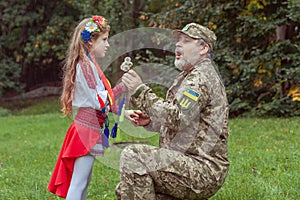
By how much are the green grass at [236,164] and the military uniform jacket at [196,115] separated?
0.85 m

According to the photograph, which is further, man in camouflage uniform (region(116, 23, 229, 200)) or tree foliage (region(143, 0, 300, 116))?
tree foliage (region(143, 0, 300, 116))

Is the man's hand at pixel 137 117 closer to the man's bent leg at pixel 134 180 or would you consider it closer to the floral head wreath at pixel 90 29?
the man's bent leg at pixel 134 180

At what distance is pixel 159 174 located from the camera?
10.7 ft

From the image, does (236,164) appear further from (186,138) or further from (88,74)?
(88,74)

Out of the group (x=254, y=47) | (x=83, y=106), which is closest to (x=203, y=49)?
(x=83, y=106)

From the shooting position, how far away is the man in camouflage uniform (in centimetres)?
322

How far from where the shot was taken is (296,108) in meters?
10.2

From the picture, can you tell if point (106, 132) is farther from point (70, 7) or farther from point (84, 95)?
point (70, 7)

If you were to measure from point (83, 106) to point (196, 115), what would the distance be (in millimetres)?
874

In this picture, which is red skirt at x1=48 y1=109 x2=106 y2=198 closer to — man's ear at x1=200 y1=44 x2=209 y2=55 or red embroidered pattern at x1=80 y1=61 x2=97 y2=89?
red embroidered pattern at x1=80 y1=61 x2=97 y2=89

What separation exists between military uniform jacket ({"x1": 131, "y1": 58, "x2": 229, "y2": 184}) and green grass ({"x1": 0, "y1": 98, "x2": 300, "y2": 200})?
0.85 metres

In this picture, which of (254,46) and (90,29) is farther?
(254,46)

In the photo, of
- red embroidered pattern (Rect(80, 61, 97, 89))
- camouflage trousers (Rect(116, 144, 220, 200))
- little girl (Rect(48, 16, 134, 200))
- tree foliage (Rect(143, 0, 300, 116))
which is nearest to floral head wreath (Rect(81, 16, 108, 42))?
little girl (Rect(48, 16, 134, 200))

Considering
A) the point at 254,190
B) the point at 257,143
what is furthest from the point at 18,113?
the point at 254,190
